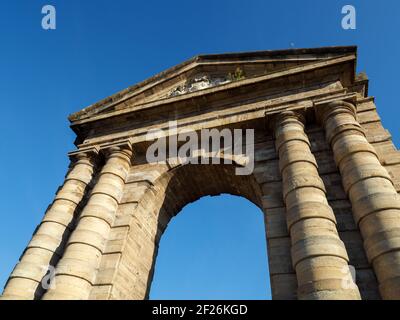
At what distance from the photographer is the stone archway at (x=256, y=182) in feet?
26.2

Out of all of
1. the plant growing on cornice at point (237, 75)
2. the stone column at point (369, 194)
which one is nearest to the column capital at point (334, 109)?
the stone column at point (369, 194)

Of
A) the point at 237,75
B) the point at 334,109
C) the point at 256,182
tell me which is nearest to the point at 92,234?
the point at 256,182

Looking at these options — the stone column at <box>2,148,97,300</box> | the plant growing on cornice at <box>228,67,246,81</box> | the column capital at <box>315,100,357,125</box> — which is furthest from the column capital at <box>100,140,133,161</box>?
the column capital at <box>315,100,357,125</box>

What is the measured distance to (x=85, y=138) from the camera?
50.8 ft

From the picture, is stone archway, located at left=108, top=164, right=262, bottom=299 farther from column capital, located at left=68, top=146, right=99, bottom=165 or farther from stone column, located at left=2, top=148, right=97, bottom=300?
column capital, located at left=68, top=146, right=99, bottom=165

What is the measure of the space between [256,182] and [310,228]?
3.22 metres

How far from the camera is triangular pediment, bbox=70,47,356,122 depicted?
15.1m

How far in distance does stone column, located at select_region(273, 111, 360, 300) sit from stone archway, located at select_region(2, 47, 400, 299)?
3cm

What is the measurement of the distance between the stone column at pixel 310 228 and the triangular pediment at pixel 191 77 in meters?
5.15

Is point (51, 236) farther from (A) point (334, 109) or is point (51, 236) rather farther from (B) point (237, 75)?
(A) point (334, 109)

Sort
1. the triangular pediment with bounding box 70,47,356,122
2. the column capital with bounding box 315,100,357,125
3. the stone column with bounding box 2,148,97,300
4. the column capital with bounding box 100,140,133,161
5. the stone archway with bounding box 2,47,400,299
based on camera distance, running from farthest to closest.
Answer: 1. the triangular pediment with bounding box 70,47,356,122
2. the column capital with bounding box 100,140,133,161
3. the column capital with bounding box 315,100,357,125
4. the stone column with bounding box 2,148,97,300
5. the stone archway with bounding box 2,47,400,299

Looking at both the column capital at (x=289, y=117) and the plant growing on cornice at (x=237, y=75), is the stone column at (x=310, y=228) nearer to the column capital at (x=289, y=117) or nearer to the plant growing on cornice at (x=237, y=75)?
the column capital at (x=289, y=117)
